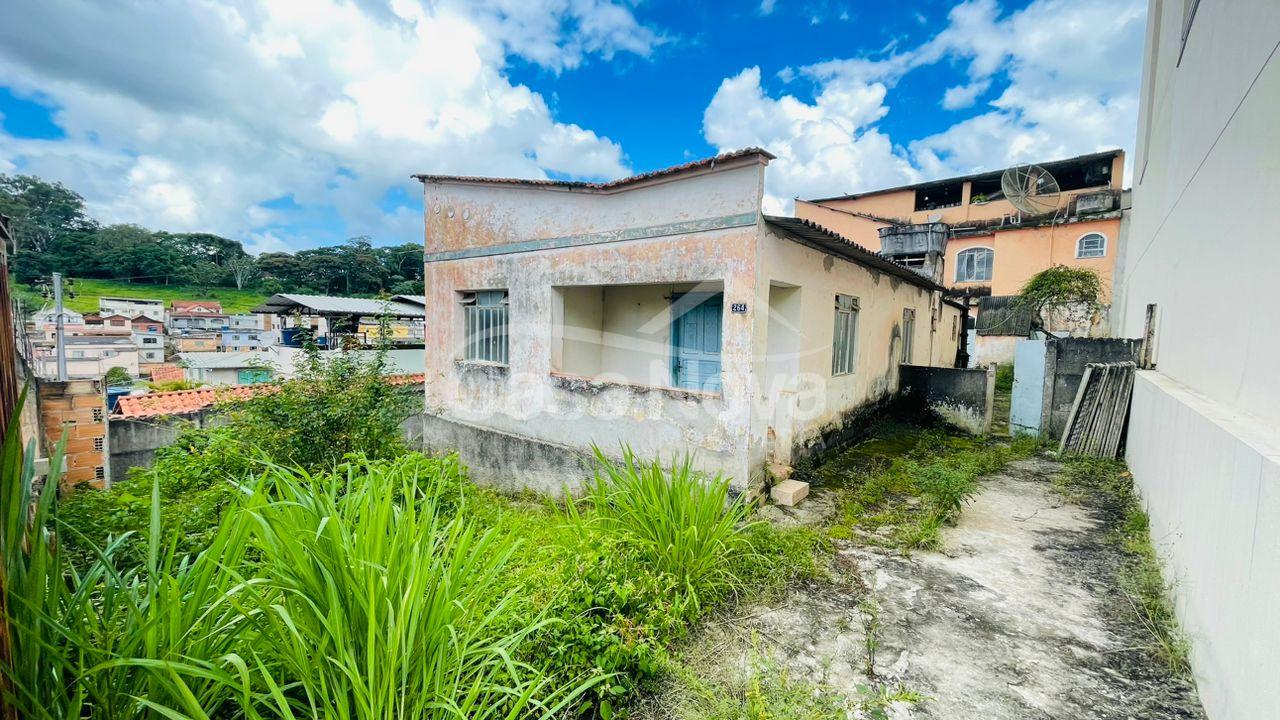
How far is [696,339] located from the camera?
22.9 ft

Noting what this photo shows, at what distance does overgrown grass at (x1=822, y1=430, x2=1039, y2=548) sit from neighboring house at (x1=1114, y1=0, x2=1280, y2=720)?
1341mm

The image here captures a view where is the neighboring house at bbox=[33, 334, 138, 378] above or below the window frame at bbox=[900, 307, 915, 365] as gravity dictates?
below

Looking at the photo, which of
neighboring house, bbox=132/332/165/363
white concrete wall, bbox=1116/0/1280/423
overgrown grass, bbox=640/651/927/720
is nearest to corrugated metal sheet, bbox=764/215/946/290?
white concrete wall, bbox=1116/0/1280/423

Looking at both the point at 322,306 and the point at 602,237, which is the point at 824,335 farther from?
the point at 322,306

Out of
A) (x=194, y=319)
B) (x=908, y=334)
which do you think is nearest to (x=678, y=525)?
(x=908, y=334)

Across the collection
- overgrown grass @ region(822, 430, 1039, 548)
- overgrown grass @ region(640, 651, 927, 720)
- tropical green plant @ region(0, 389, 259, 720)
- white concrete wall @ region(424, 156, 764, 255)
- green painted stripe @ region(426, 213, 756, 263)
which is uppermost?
white concrete wall @ region(424, 156, 764, 255)

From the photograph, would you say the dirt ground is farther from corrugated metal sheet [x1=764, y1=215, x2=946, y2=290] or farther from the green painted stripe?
the green painted stripe

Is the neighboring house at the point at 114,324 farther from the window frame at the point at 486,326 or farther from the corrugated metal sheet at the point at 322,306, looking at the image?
the window frame at the point at 486,326

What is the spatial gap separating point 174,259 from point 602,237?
63.1 m

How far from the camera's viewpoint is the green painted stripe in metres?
5.04

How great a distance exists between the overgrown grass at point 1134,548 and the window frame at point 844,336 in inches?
106

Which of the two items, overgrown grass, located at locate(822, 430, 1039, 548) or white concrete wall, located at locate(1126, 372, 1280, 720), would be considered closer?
white concrete wall, located at locate(1126, 372, 1280, 720)

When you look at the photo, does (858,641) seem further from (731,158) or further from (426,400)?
(426,400)

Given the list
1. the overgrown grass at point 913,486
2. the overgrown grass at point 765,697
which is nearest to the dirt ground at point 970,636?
the overgrown grass at point 765,697
